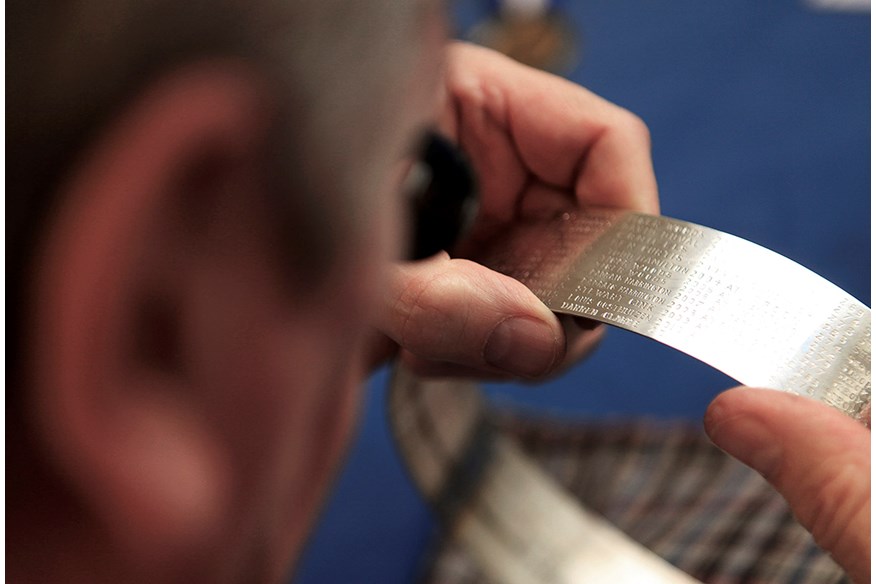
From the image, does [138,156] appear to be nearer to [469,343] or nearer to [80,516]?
[80,516]

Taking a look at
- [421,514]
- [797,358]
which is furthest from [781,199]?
[797,358]

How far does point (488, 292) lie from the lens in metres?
0.37

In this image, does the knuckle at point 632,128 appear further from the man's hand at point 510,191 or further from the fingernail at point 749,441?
the fingernail at point 749,441

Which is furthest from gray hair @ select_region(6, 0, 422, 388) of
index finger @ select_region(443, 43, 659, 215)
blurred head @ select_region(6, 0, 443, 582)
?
index finger @ select_region(443, 43, 659, 215)

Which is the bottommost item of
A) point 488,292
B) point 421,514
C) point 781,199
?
point 421,514

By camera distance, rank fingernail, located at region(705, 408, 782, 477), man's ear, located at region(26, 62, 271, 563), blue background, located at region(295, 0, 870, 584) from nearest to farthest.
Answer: man's ear, located at region(26, 62, 271, 563)
fingernail, located at region(705, 408, 782, 477)
blue background, located at region(295, 0, 870, 584)

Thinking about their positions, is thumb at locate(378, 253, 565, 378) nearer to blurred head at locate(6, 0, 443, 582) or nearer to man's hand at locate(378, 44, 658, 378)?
man's hand at locate(378, 44, 658, 378)

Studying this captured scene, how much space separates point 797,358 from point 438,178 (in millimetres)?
160

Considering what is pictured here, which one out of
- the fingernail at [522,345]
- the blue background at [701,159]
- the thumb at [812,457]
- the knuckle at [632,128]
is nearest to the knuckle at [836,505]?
the thumb at [812,457]

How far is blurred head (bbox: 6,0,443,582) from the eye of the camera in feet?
0.61

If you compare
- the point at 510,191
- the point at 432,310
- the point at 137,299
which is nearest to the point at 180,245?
the point at 137,299

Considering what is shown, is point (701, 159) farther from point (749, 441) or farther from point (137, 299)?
point (137, 299)

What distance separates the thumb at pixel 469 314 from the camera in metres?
0.37

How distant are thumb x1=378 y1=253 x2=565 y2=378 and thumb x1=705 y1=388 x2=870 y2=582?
0.09 metres
